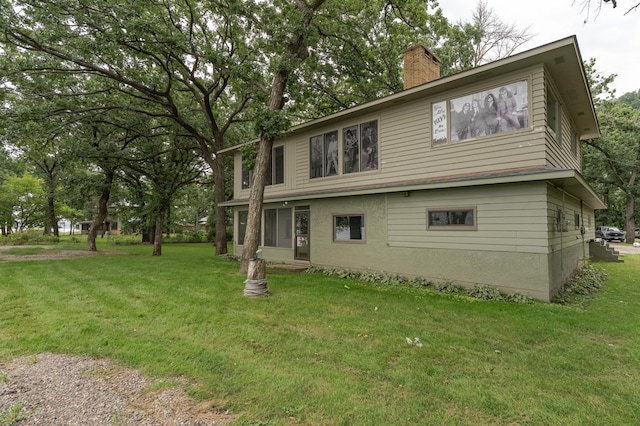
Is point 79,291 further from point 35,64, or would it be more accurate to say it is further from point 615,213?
point 615,213

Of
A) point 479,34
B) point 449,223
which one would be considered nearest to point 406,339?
point 449,223

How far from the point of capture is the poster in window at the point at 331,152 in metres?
10.5

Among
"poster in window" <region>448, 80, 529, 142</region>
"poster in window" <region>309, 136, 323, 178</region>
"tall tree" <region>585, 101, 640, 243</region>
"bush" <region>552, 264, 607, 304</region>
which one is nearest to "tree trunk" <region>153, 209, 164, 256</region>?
"poster in window" <region>309, 136, 323, 178</region>

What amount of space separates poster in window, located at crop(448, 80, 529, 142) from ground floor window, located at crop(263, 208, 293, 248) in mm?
6694

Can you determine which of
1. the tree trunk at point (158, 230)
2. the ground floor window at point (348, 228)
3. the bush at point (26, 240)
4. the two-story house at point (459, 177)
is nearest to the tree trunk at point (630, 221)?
the two-story house at point (459, 177)

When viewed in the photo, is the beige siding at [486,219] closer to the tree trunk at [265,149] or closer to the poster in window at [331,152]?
the poster in window at [331,152]

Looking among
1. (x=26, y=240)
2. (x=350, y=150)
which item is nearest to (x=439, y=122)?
(x=350, y=150)

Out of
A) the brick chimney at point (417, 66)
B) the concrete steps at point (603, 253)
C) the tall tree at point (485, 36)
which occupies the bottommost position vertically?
the concrete steps at point (603, 253)

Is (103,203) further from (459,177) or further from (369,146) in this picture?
(459,177)

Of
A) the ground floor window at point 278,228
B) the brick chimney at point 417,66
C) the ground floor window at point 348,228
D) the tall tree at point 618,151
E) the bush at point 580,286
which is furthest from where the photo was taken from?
the tall tree at point 618,151

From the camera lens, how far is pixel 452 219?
24.9 feet

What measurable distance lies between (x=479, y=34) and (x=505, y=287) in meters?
16.7

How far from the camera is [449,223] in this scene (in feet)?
25.0

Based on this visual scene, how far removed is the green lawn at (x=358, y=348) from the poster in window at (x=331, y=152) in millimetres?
4756
